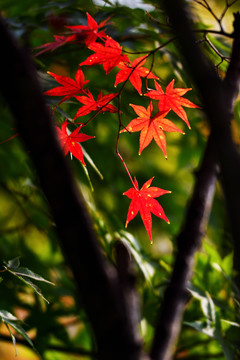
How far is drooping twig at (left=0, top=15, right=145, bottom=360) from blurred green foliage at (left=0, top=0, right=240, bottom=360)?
30cm

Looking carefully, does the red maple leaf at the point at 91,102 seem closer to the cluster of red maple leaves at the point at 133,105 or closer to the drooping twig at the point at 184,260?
the cluster of red maple leaves at the point at 133,105

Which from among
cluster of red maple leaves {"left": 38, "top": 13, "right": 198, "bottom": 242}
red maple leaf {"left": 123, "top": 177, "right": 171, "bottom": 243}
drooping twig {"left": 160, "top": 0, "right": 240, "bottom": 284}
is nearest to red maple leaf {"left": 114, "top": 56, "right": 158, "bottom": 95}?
cluster of red maple leaves {"left": 38, "top": 13, "right": 198, "bottom": 242}

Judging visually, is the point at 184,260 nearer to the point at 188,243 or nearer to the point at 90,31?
the point at 188,243

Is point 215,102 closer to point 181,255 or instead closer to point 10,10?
point 181,255

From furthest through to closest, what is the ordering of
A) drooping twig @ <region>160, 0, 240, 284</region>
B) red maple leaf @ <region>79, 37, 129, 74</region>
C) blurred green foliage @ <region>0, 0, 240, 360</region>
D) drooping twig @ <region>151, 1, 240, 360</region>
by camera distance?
blurred green foliage @ <region>0, 0, 240, 360</region> → red maple leaf @ <region>79, 37, 129, 74</region> → drooping twig @ <region>151, 1, 240, 360</region> → drooping twig @ <region>160, 0, 240, 284</region>

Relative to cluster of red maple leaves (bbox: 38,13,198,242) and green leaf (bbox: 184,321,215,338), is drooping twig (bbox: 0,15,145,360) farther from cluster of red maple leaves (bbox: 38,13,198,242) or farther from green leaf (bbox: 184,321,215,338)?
green leaf (bbox: 184,321,215,338)

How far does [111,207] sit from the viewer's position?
4.15ft

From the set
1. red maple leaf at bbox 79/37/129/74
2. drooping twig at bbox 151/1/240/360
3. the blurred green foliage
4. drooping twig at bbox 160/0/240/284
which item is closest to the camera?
drooping twig at bbox 160/0/240/284

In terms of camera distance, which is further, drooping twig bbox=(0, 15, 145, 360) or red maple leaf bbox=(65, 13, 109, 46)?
red maple leaf bbox=(65, 13, 109, 46)

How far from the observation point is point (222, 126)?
0.23m

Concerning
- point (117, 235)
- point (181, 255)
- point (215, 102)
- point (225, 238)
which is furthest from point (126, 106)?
point (215, 102)

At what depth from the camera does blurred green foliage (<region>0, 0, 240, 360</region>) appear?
691 mm

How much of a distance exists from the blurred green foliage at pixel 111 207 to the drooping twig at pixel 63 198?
298mm

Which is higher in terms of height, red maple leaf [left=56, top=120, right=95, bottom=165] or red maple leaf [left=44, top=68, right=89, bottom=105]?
red maple leaf [left=44, top=68, right=89, bottom=105]
